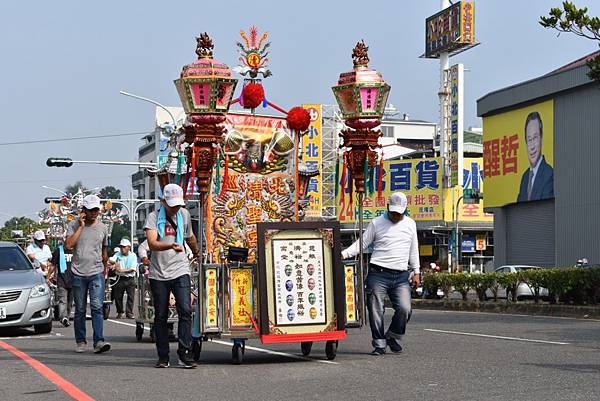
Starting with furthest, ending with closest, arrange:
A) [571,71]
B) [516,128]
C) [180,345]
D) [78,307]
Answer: [516,128] → [571,71] → [78,307] → [180,345]

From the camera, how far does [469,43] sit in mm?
63875

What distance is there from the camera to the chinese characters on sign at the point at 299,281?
39.0ft

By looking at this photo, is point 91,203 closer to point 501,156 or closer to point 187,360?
point 187,360

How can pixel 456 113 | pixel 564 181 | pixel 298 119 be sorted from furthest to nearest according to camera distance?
pixel 456 113 → pixel 564 181 → pixel 298 119

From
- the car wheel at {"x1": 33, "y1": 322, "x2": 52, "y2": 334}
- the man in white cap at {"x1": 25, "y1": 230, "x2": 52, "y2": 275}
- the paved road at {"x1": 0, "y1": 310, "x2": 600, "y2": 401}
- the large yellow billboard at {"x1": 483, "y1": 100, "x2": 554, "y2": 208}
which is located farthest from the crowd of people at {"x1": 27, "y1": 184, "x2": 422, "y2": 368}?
the large yellow billboard at {"x1": 483, "y1": 100, "x2": 554, "y2": 208}

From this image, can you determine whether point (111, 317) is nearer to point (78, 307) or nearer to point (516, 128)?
point (78, 307)

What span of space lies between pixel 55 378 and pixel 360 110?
489 cm

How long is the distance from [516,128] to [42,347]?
31.0 meters

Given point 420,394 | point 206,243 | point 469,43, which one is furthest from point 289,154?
point 469,43

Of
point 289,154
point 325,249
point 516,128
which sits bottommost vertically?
point 325,249

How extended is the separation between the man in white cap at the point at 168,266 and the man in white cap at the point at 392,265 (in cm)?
201

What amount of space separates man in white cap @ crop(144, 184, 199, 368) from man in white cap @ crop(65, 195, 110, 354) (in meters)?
1.87

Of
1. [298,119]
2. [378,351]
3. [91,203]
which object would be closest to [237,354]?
[378,351]

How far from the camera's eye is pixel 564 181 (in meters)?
39.4
